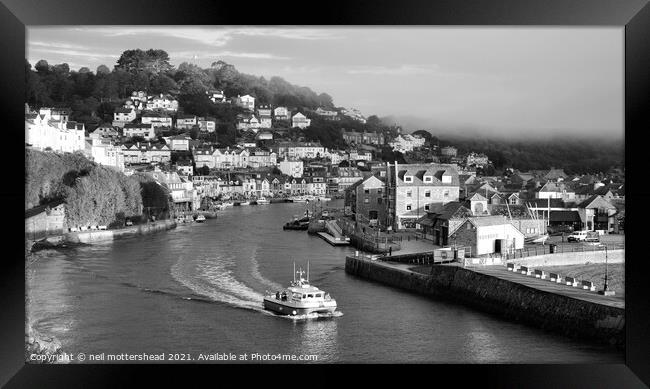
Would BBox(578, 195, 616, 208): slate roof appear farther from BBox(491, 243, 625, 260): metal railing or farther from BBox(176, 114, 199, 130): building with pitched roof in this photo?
BBox(176, 114, 199, 130): building with pitched roof

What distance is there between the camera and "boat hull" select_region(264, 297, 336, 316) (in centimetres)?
741

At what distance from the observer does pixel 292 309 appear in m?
7.41

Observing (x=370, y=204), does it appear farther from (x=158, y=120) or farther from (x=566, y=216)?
(x=158, y=120)

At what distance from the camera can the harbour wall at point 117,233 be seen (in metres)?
8.79

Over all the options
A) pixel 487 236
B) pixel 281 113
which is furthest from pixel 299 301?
pixel 487 236

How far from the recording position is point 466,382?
18.5 feet

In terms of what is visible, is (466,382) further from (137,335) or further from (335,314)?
(137,335)

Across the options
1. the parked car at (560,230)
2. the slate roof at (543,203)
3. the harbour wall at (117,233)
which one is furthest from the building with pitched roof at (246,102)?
the parked car at (560,230)

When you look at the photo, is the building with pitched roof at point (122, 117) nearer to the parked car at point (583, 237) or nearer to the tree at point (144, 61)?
the tree at point (144, 61)

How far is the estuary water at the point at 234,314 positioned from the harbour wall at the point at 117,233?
0.47ft

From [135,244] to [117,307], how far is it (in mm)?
1998
